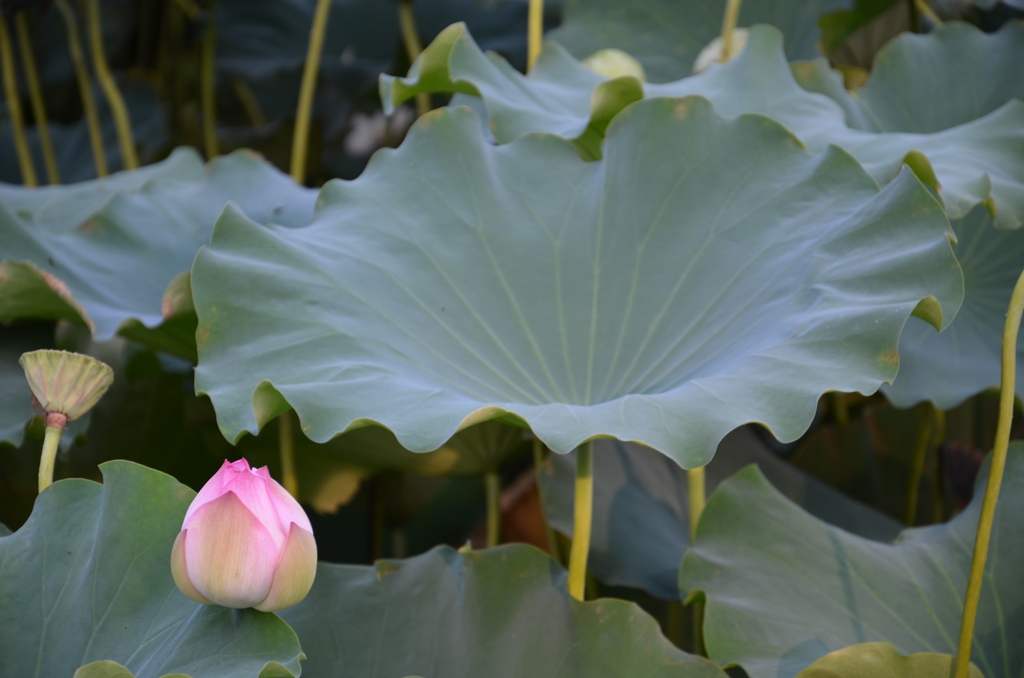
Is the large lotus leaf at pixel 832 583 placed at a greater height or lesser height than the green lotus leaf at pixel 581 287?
lesser

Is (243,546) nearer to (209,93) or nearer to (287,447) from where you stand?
(287,447)

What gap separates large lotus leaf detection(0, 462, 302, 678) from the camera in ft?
2.01

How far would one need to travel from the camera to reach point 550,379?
0.85 meters

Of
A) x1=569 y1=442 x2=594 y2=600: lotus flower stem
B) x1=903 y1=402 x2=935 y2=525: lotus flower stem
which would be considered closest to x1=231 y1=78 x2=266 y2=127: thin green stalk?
x1=903 y1=402 x2=935 y2=525: lotus flower stem

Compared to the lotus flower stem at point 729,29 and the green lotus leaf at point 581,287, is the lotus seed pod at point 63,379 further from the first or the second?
the lotus flower stem at point 729,29

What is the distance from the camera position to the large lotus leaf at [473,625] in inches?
29.1

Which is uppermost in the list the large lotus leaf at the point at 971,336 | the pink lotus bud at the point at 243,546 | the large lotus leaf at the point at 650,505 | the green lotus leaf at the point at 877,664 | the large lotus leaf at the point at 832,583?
the pink lotus bud at the point at 243,546

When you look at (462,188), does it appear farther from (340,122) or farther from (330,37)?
(330,37)

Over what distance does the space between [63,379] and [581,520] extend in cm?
45

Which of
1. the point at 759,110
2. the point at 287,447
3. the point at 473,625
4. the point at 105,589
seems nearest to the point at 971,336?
the point at 759,110

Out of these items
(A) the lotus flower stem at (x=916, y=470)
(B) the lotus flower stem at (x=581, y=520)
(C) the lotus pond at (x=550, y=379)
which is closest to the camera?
(C) the lotus pond at (x=550, y=379)

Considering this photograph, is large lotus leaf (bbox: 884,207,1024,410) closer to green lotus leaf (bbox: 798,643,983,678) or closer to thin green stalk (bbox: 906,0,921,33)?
green lotus leaf (bbox: 798,643,983,678)

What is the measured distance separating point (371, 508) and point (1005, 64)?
1165 millimetres

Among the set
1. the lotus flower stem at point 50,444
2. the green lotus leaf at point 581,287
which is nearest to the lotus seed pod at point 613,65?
the green lotus leaf at point 581,287
